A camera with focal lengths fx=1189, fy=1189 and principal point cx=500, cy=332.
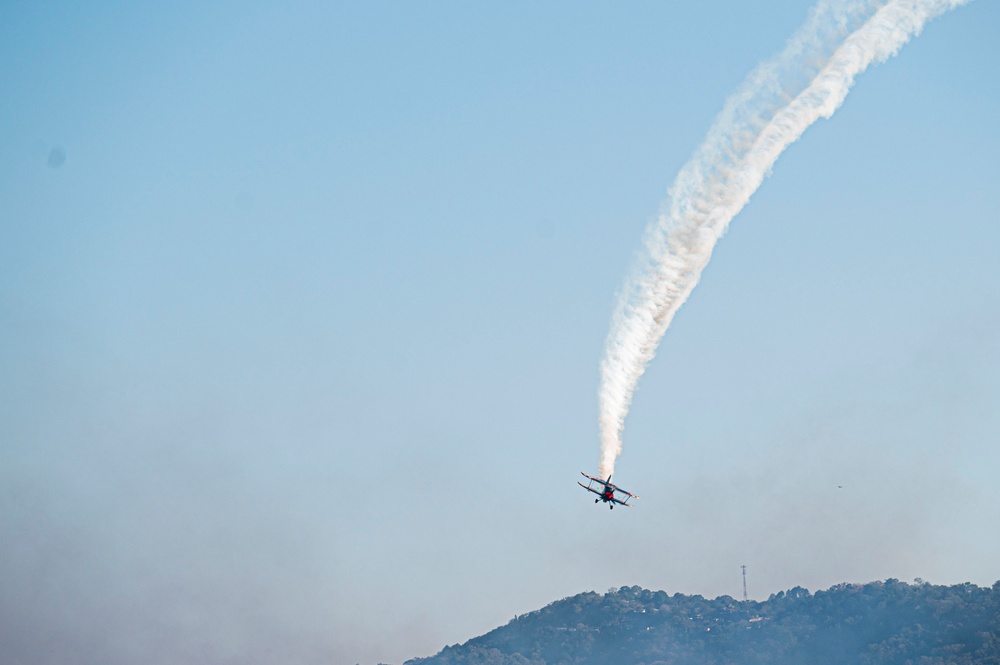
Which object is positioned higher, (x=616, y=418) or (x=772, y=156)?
(x=772, y=156)

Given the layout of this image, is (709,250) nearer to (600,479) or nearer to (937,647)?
(600,479)

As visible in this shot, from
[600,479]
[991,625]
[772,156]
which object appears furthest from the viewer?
[991,625]

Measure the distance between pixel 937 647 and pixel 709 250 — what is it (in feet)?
475

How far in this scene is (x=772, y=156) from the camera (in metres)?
74.8

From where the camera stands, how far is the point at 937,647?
646 feet

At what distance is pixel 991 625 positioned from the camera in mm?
193500

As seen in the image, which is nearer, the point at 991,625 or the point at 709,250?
the point at 709,250

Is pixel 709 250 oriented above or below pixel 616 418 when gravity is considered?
above

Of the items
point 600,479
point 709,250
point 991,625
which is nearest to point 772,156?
point 709,250

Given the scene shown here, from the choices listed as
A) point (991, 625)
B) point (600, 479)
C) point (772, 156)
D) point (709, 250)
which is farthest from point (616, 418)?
point (991, 625)

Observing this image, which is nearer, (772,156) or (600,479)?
(772,156)

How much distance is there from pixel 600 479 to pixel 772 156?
24730 millimetres

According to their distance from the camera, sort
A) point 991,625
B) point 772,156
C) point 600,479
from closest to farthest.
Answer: point 772,156
point 600,479
point 991,625

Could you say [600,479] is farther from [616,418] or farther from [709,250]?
[709,250]
